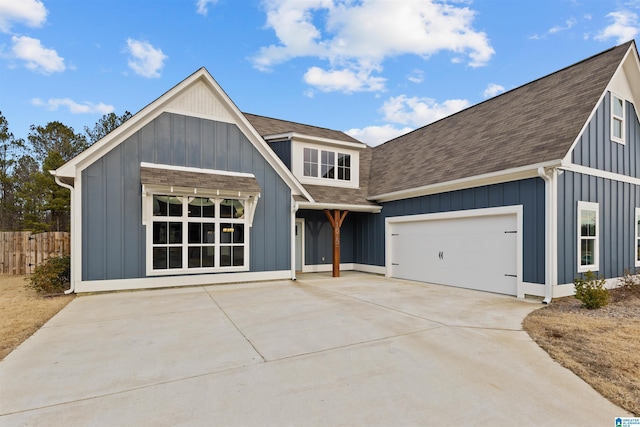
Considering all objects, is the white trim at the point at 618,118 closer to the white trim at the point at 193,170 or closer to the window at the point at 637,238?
the window at the point at 637,238

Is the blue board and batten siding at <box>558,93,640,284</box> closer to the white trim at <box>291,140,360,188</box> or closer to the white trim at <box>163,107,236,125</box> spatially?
the white trim at <box>291,140,360,188</box>

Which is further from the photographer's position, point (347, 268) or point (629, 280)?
point (347, 268)

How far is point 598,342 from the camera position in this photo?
4.31 meters

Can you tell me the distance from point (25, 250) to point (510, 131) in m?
17.2

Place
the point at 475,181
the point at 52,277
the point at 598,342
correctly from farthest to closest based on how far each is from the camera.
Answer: the point at 475,181, the point at 52,277, the point at 598,342

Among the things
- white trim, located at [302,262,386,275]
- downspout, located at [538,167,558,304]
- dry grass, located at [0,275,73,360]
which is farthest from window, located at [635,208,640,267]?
dry grass, located at [0,275,73,360]

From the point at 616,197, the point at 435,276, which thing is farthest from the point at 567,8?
the point at 435,276

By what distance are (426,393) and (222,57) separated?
46.8 feet

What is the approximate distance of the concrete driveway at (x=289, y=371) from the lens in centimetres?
263

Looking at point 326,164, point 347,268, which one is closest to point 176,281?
point 326,164

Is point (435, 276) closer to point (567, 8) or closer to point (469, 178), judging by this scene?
point (469, 178)

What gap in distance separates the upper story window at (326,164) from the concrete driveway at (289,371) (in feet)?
22.4

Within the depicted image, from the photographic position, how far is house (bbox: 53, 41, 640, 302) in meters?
7.54

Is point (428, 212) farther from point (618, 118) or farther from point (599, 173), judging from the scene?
point (618, 118)
